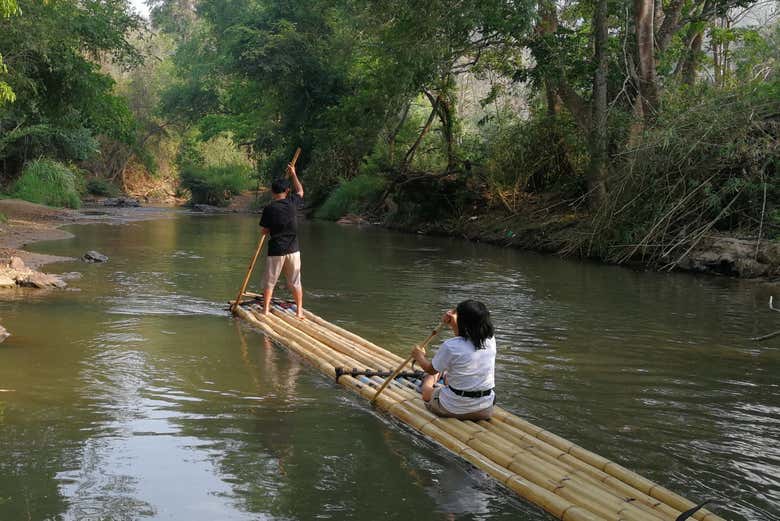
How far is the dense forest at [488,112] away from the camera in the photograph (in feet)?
45.0

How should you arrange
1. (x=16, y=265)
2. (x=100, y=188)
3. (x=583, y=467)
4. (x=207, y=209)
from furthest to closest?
(x=100, y=188), (x=207, y=209), (x=16, y=265), (x=583, y=467)

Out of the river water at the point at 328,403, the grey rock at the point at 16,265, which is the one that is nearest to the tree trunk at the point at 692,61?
the river water at the point at 328,403

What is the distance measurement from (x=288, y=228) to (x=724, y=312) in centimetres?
523

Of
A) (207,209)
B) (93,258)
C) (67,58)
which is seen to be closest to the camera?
(93,258)

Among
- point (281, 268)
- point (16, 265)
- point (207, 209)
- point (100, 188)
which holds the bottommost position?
point (16, 265)

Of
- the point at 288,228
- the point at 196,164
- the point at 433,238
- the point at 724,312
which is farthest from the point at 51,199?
the point at 724,312

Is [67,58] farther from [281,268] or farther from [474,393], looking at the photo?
[474,393]

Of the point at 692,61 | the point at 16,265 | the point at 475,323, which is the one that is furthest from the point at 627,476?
the point at 692,61

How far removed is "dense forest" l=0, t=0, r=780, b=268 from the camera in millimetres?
13703

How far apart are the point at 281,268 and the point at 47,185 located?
62.3 feet

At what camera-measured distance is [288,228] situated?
28.2 ft

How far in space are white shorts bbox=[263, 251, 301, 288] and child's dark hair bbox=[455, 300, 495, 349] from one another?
387 cm

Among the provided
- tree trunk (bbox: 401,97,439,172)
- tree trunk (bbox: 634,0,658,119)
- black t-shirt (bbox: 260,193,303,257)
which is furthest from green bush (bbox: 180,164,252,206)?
black t-shirt (bbox: 260,193,303,257)

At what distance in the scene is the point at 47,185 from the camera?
25.2 metres
